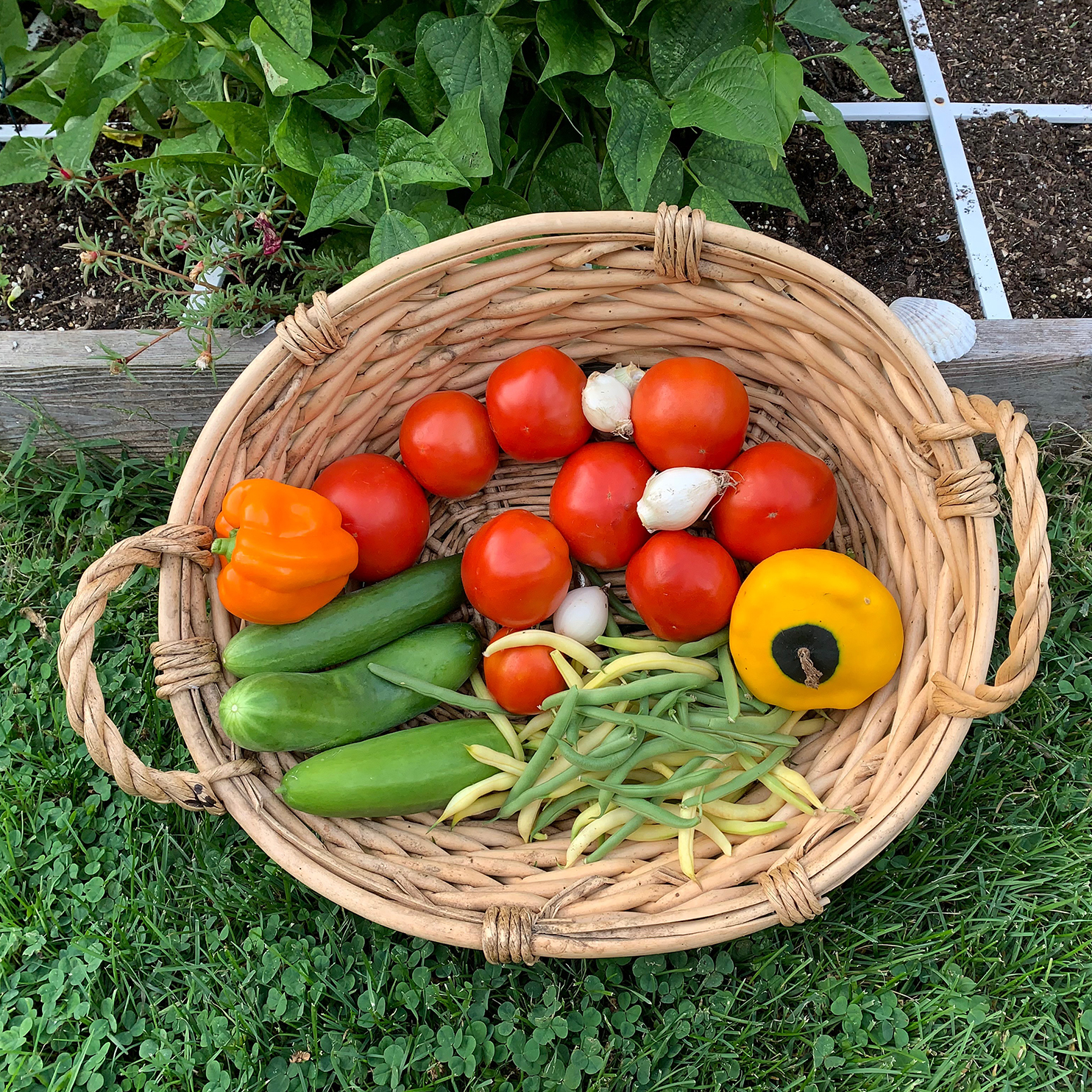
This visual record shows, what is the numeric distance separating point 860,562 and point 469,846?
97 centimetres

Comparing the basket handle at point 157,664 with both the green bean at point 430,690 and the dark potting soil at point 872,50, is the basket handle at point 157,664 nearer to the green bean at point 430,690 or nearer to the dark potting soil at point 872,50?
the green bean at point 430,690

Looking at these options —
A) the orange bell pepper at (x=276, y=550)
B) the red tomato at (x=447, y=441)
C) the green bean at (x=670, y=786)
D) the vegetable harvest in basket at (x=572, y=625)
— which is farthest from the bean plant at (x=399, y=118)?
the green bean at (x=670, y=786)

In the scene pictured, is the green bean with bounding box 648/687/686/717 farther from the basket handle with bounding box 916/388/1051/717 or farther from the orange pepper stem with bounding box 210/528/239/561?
the orange pepper stem with bounding box 210/528/239/561

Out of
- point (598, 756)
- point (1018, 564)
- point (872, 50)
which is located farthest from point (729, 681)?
point (872, 50)

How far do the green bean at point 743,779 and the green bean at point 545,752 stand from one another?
9.8 inches

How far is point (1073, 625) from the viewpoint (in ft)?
6.96

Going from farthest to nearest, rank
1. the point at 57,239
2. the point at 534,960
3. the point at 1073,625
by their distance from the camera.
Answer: the point at 57,239
the point at 1073,625
the point at 534,960

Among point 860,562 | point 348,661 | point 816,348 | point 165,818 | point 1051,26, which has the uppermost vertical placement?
point 1051,26

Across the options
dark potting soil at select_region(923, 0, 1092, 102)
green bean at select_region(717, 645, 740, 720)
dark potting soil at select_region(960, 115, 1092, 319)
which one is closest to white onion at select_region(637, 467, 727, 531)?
green bean at select_region(717, 645, 740, 720)

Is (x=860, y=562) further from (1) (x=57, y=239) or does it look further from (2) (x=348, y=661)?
(1) (x=57, y=239)

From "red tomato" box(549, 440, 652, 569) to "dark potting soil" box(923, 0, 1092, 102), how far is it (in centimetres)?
173

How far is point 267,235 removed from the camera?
78.0 inches

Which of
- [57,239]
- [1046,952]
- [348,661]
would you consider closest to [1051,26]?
[1046,952]

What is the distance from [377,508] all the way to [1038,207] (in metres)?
2.00
